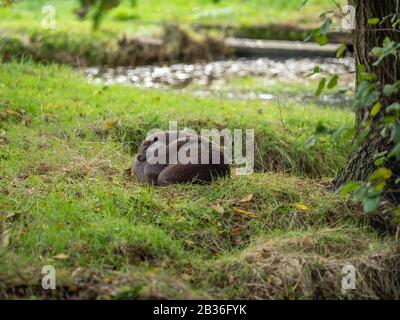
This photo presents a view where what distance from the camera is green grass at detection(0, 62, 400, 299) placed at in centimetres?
422

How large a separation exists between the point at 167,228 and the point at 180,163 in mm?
718

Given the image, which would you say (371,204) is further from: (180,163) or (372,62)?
(180,163)

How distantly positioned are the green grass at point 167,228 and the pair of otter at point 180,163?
11 cm

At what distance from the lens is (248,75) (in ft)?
40.5

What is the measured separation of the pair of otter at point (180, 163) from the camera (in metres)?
5.37

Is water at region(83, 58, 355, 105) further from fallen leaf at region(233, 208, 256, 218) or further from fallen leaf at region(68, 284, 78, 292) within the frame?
fallen leaf at region(68, 284, 78, 292)

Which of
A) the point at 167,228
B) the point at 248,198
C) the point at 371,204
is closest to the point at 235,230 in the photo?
the point at 248,198

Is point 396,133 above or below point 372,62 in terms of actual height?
below

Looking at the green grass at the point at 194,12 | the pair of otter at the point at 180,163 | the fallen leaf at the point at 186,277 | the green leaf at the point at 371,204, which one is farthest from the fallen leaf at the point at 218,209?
the green grass at the point at 194,12

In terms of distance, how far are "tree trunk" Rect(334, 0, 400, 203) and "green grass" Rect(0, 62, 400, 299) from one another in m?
0.32

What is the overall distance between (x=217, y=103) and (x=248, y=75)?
3.95 meters

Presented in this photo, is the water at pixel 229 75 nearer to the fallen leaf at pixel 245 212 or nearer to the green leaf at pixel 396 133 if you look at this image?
the fallen leaf at pixel 245 212

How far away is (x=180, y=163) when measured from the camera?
5.38 meters
